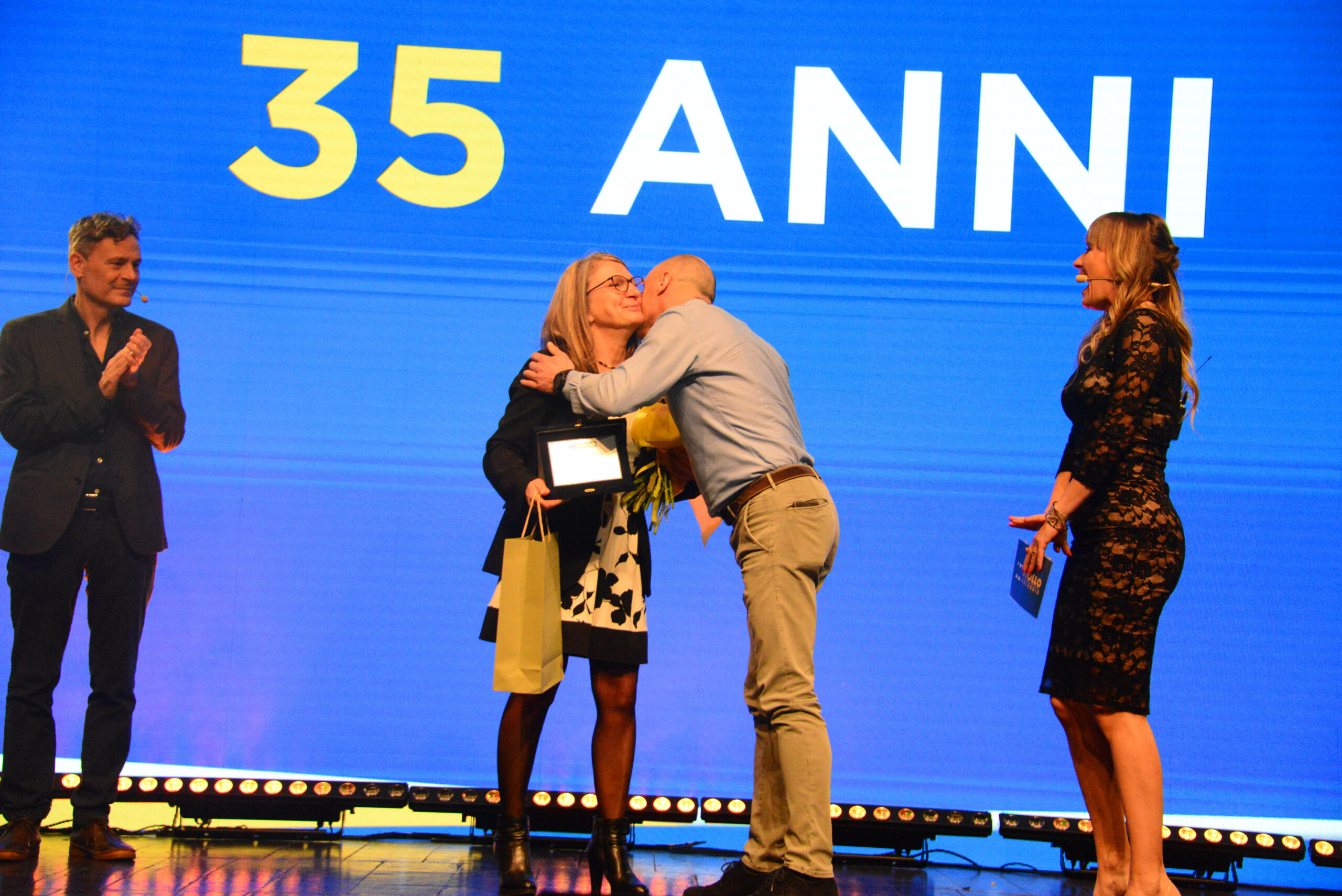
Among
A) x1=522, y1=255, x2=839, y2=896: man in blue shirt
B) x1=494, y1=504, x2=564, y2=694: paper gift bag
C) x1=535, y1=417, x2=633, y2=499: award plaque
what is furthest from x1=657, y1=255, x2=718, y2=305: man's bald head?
x1=494, y1=504, x2=564, y2=694: paper gift bag

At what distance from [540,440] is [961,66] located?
7.48 feet

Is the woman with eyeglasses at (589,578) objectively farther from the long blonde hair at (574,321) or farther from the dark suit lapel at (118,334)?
the dark suit lapel at (118,334)

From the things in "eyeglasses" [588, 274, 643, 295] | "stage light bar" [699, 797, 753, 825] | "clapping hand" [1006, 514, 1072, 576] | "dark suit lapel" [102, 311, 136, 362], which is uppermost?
"eyeglasses" [588, 274, 643, 295]

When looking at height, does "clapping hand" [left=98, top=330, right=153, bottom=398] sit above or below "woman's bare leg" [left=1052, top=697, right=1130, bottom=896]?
above

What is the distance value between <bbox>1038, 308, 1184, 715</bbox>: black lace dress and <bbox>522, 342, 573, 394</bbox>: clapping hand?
3.82ft

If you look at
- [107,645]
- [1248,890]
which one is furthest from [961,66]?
[107,645]

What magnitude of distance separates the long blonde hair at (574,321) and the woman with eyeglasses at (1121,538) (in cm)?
106

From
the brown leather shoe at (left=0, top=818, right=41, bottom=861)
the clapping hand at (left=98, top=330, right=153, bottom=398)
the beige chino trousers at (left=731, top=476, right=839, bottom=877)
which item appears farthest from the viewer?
the clapping hand at (left=98, top=330, right=153, bottom=398)

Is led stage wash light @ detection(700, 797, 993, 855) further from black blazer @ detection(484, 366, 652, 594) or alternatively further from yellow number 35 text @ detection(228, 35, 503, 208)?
yellow number 35 text @ detection(228, 35, 503, 208)

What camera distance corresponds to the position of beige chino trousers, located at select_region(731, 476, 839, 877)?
85.8 inches

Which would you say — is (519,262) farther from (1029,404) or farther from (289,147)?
(1029,404)

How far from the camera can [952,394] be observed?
3656 mm

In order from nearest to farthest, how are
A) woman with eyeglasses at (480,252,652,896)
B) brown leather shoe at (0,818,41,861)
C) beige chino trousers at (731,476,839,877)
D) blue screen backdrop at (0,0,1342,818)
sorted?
beige chino trousers at (731,476,839,877) < woman with eyeglasses at (480,252,652,896) < brown leather shoe at (0,818,41,861) < blue screen backdrop at (0,0,1342,818)

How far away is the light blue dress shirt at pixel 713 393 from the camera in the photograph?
2275mm
